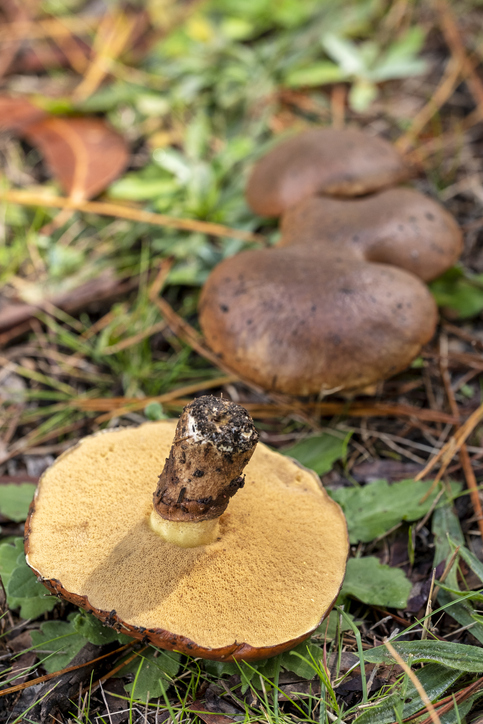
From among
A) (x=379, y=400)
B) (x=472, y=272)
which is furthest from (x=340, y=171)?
(x=379, y=400)

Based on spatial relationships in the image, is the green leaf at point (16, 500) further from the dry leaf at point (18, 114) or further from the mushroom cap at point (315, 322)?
the dry leaf at point (18, 114)

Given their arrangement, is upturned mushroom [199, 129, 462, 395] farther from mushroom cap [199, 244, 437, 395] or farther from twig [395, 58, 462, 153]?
twig [395, 58, 462, 153]

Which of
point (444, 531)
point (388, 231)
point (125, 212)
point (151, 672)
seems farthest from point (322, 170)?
point (151, 672)

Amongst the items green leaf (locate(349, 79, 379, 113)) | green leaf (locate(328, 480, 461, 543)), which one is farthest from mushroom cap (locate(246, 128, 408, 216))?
green leaf (locate(328, 480, 461, 543))

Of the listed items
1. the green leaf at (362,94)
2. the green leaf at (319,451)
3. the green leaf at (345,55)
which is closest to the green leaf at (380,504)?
the green leaf at (319,451)

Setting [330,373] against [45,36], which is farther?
[45,36]

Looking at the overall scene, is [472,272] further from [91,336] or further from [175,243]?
[91,336]

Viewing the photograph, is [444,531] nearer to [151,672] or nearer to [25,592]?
[151,672]
